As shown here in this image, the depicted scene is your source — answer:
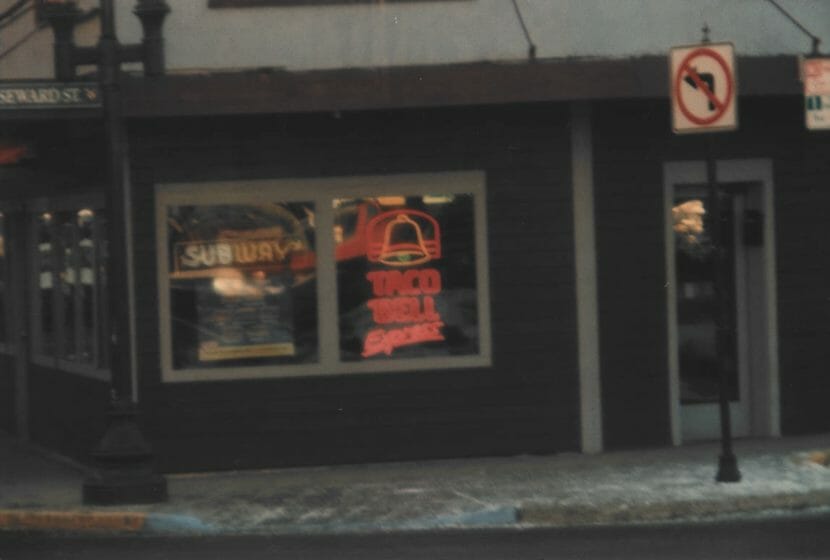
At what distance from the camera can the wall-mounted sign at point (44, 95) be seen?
13.1m

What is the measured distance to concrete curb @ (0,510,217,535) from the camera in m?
12.1

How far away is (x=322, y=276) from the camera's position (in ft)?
48.4

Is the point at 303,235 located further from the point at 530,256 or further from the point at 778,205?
the point at 778,205

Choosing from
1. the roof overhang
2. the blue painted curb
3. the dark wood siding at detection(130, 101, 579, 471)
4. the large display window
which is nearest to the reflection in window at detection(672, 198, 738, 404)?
the dark wood siding at detection(130, 101, 579, 471)

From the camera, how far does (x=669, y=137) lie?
15.1 meters

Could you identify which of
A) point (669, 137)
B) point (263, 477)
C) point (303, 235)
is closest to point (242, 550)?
point (263, 477)

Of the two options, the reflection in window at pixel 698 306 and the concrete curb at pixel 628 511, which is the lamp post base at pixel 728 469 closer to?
the concrete curb at pixel 628 511

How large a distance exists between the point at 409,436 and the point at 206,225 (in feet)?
8.39

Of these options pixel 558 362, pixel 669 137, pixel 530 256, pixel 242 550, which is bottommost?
pixel 242 550

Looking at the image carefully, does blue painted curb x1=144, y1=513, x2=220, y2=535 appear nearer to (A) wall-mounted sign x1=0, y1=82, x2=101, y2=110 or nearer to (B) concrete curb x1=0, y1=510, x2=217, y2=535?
(B) concrete curb x1=0, y1=510, x2=217, y2=535

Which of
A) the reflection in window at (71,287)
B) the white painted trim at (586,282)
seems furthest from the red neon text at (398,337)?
the reflection in window at (71,287)

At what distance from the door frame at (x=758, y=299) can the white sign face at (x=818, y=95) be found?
6.69ft

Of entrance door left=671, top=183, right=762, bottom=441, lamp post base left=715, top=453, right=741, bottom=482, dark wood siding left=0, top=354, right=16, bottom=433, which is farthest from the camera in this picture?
dark wood siding left=0, top=354, right=16, bottom=433

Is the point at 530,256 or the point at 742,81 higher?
the point at 742,81
